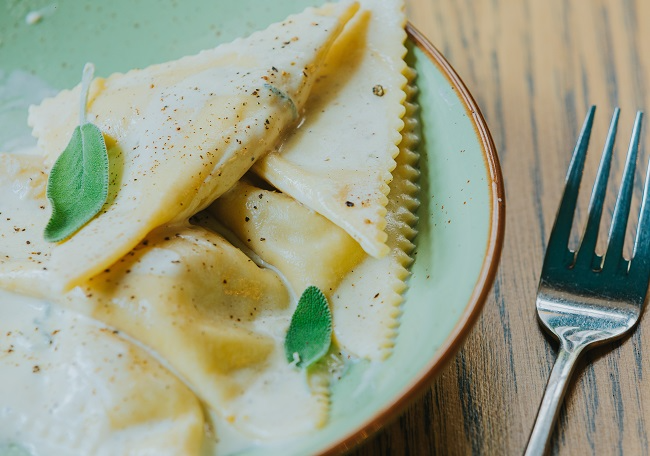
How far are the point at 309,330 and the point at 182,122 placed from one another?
78 centimetres

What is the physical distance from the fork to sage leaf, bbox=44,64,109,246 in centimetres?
144

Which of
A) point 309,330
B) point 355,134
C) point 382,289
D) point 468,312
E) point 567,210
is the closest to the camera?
point 468,312

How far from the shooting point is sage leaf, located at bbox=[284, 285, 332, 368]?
78.7 inches

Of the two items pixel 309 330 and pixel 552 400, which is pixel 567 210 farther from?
pixel 309 330

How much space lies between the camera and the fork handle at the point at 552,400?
203 centimetres

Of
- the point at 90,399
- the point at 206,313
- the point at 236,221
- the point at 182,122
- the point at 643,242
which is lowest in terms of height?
the point at 90,399

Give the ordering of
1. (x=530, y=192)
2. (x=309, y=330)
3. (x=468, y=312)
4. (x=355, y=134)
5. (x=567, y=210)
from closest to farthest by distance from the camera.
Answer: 1. (x=468, y=312)
2. (x=309, y=330)
3. (x=355, y=134)
4. (x=567, y=210)
5. (x=530, y=192)

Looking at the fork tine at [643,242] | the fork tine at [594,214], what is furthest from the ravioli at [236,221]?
the fork tine at [643,242]

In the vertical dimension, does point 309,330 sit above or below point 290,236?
below

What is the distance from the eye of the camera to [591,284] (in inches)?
93.7

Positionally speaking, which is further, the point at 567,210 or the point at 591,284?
the point at 567,210

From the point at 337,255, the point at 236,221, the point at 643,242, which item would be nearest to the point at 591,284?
the point at 643,242

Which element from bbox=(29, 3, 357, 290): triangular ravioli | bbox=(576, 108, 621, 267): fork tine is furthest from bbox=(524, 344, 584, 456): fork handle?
bbox=(29, 3, 357, 290): triangular ravioli

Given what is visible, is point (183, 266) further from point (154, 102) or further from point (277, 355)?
point (154, 102)
